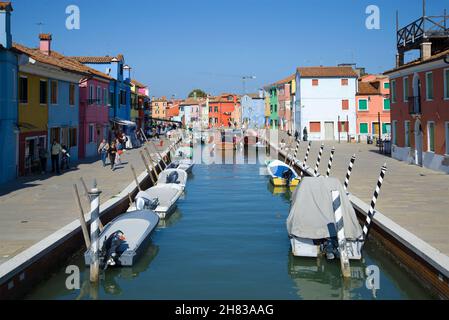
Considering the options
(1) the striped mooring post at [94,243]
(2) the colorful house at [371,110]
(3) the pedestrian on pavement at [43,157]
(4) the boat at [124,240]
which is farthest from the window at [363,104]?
(1) the striped mooring post at [94,243]

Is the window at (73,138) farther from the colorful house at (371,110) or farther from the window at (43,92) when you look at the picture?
the colorful house at (371,110)

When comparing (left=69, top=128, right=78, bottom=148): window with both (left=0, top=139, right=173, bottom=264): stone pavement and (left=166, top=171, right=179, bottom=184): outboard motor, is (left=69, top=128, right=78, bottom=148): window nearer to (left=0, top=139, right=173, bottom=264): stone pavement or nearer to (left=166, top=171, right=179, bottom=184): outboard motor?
(left=0, top=139, right=173, bottom=264): stone pavement

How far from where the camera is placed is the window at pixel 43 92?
26.2 metres

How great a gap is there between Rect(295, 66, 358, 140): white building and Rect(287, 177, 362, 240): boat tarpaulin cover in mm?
43796

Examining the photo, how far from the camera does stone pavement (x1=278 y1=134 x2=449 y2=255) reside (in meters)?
12.8

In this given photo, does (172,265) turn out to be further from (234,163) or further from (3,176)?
(234,163)

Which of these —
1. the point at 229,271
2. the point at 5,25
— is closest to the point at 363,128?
the point at 5,25

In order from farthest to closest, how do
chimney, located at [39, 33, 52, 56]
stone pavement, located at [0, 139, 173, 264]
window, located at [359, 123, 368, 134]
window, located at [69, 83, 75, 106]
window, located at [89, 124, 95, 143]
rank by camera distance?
window, located at [359, 123, 368, 134] < window, located at [89, 124, 95, 143] < chimney, located at [39, 33, 52, 56] < window, located at [69, 83, 75, 106] < stone pavement, located at [0, 139, 173, 264]

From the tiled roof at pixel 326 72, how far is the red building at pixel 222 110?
60.9 m

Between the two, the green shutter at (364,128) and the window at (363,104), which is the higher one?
the window at (363,104)

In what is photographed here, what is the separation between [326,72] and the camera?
57.9 meters

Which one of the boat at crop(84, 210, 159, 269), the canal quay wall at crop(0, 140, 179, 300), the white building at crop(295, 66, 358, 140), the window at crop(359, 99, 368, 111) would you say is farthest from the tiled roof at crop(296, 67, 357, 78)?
the canal quay wall at crop(0, 140, 179, 300)
